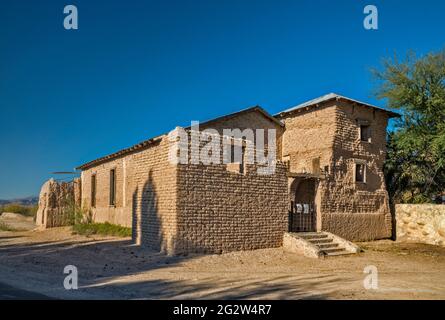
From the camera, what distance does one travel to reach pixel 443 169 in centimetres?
2028

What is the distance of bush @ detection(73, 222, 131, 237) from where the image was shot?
1698cm

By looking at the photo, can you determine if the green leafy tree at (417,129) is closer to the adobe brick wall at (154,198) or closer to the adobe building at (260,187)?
the adobe building at (260,187)

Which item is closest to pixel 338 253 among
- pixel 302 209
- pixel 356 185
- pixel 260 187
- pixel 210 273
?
pixel 302 209

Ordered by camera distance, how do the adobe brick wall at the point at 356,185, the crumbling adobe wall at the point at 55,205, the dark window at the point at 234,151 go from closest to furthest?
the dark window at the point at 234,151 < the adobe brick wall at the point at 356,185 < the crumbling adobe wall at the point at 55,205

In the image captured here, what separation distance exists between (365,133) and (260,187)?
25.3 feet

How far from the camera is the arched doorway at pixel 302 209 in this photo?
1573cm

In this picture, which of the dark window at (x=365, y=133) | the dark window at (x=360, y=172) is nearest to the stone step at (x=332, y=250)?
the dark window at (x=360, y=172)

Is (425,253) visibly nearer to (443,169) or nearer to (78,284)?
(443,169)

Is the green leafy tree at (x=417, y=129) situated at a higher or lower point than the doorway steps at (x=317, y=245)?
higher

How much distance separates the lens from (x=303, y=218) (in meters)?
15.9

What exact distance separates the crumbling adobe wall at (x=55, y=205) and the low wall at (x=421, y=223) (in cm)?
1661

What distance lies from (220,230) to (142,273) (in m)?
3.29

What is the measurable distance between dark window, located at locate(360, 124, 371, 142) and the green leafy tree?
77.7 inches

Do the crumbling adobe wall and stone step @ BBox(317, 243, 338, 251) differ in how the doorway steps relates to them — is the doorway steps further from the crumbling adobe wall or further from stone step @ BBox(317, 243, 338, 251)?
the crumbling adobe wall
